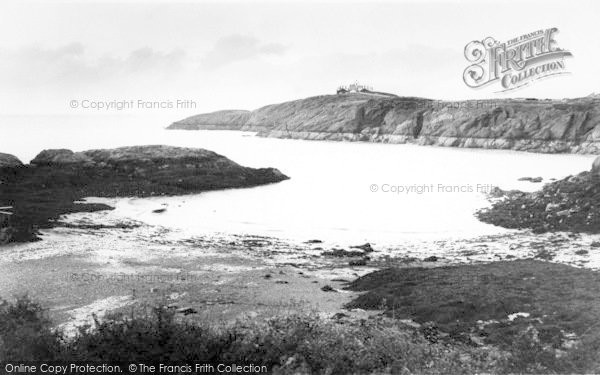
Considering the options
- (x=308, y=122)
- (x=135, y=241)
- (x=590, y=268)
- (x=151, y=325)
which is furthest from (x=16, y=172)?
(x=308, y=122)

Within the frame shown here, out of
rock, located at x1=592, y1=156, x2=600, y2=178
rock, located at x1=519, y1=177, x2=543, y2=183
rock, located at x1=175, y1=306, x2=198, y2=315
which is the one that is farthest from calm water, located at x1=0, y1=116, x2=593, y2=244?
rock, located at x1=175, y1=306, x2=198, y2=315

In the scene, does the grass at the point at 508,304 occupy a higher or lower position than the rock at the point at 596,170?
lower

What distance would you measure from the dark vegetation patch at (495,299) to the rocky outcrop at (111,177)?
74.5 ft

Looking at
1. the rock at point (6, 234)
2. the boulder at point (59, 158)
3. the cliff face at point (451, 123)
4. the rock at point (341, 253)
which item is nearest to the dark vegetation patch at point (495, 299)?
the rock at point (341, 253)

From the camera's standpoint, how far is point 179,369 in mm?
9836

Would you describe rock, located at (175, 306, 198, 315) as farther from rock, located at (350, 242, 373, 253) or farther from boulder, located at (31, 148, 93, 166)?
boulder, located at (31, 148, 93, 166)

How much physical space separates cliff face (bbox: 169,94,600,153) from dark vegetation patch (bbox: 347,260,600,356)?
74313 millimetres

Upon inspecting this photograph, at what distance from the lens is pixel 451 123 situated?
10819 cm

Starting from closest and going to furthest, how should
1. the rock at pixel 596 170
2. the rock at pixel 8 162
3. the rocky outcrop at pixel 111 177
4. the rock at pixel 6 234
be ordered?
the rock at pixel 6 234
the rock at pixel 596 170
the rocky outcrop at pixel 111 177
the rock at pixel 8 162

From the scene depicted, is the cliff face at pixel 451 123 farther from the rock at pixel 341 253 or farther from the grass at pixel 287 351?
the grass at pixel 287 351

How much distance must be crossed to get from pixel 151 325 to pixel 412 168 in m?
55.6

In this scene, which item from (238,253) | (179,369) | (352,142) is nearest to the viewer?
(179,369)

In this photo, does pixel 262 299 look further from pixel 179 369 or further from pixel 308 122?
pixel 308 122

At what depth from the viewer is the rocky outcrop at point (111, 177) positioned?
3756 centimetres
